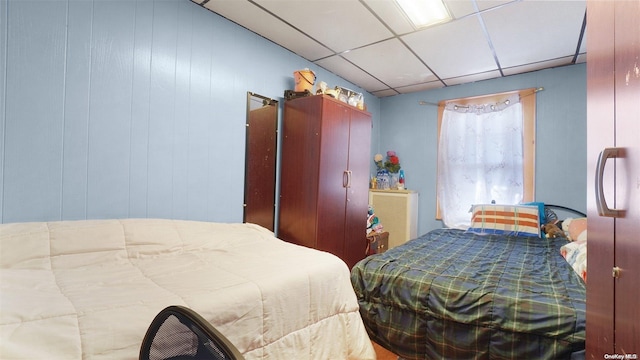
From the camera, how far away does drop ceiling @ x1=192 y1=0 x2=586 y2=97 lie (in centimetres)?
210

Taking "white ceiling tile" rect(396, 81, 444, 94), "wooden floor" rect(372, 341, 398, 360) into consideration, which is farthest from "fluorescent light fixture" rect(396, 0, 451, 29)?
"wooden floor" rect(372, 341, 398, 360)

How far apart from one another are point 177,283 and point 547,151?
3814 millimetres

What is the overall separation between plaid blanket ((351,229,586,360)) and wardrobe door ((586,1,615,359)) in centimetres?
43

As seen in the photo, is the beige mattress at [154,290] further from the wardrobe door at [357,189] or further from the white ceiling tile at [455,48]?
the white ceiling tile at [455,48]

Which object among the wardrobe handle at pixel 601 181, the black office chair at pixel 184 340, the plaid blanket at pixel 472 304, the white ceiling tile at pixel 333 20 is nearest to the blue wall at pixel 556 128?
the plaid blanket at pixel 472 304

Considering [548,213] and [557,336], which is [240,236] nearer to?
[557,336]

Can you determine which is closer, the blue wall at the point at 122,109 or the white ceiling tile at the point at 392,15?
the blue wall at the point at 122,109

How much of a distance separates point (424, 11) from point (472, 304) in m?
2.07

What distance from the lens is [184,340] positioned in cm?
64

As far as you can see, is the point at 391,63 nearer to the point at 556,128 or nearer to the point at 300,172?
the point at 300,172

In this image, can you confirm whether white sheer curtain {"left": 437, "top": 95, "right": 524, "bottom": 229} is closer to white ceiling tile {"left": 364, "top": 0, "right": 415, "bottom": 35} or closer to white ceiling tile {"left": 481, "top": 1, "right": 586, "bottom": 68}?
white ceiling tile {"left": 481, "top": 1, "right": 586, "bottom": 68}

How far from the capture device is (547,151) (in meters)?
3.18

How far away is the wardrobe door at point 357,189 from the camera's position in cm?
284

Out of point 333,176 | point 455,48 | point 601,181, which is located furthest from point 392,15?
point 601,181
